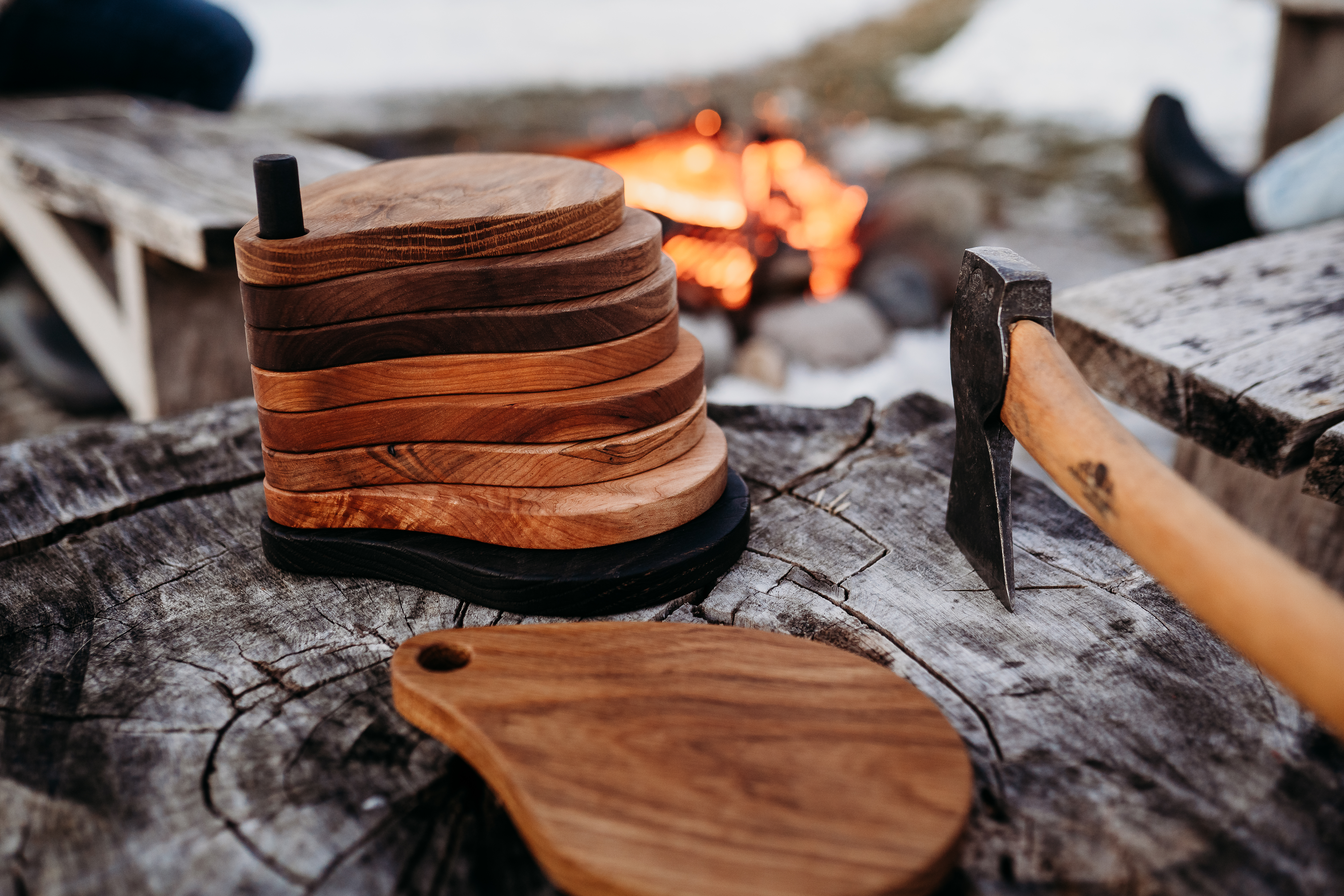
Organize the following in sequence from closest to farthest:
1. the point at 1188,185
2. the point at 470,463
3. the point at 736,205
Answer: the point at 470,463 → the point at 1188,185 → the point at 736,205

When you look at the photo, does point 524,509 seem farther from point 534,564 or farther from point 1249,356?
point 1249,356

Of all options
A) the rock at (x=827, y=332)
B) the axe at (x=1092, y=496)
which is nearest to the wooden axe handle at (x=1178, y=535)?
the axe at (x=1092, y=496)

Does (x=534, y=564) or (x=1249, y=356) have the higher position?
(x=1249, y=356)

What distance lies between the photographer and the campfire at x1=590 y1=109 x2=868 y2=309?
373 centimetres

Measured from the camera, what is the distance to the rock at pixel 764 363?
3.38 metres

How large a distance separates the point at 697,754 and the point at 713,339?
2.66 m

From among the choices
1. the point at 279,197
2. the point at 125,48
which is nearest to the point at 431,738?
the point at 279,197

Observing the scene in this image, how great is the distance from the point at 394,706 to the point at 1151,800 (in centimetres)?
77

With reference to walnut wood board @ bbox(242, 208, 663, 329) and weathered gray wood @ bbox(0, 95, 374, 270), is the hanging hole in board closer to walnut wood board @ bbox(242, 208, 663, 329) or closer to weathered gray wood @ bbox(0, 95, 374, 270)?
walnut wood board @ bbox(242, 208, 663, 329)

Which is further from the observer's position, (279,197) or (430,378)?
(430,378)

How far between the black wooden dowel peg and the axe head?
2.51 ft

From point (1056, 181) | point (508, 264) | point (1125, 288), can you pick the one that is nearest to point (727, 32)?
point (1056, 181)

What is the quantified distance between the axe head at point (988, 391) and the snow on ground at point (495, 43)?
238 inches

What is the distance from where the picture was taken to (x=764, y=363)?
11.2 ft
